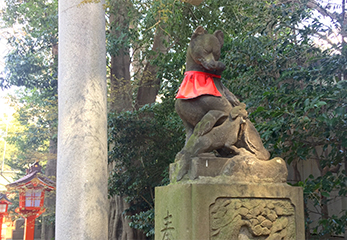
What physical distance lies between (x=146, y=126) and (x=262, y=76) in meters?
3.29

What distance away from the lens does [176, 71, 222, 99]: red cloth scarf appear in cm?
319

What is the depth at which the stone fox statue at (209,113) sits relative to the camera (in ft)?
10.1

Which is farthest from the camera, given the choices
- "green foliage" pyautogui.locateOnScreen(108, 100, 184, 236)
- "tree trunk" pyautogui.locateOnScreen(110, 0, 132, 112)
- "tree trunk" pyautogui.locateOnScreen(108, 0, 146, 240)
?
"tree trunk" pyautogui.locateOnScreen(108, 0, 146, 240)

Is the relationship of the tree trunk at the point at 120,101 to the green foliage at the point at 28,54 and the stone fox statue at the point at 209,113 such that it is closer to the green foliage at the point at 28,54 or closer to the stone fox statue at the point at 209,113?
the green foliage at the point at 28,54

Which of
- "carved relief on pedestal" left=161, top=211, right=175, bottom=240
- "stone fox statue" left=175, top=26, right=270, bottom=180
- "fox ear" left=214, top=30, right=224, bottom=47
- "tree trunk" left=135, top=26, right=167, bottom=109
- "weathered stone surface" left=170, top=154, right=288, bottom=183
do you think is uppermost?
"tree trunk" left=135, top=26, right=167, bottom=109

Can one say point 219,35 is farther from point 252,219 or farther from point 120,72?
point 120,72

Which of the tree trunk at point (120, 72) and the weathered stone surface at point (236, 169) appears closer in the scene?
the weathered stone surface at point (236, 169)

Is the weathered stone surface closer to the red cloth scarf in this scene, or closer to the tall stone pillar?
the red cloth scarf

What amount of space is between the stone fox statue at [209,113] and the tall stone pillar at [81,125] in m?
0.95

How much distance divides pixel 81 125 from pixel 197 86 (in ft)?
Answer: 4.16

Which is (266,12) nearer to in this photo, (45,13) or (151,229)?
(151,229)

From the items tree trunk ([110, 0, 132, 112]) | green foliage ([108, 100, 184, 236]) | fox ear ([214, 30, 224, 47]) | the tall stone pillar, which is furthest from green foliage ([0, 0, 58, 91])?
fox ear ([214, 30, 224, 47])

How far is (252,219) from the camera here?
2869mm

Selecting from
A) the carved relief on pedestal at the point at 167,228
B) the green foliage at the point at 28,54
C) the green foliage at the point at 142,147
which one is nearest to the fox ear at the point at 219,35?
the carved relief on pedestal at the point at 167,228
